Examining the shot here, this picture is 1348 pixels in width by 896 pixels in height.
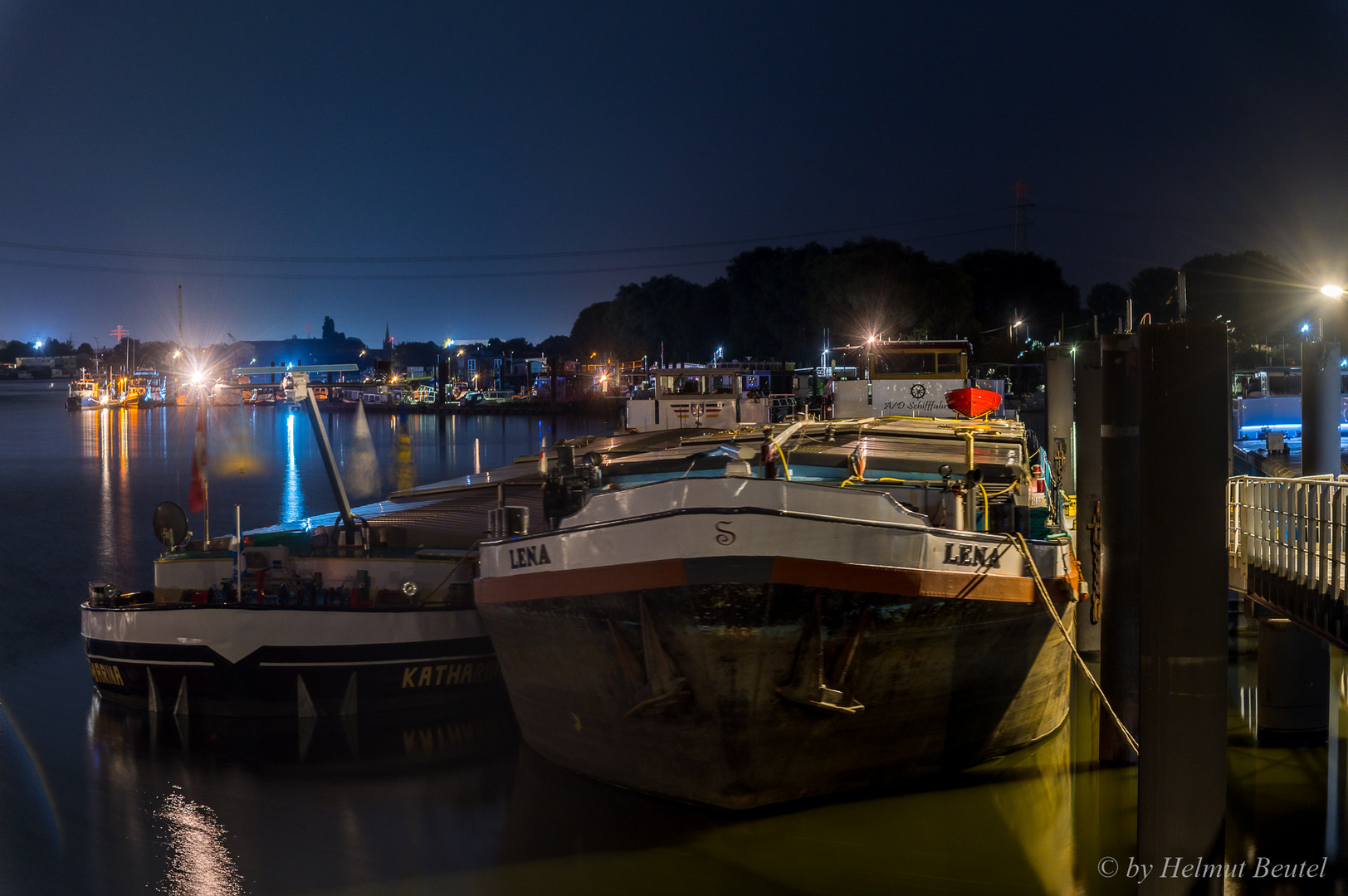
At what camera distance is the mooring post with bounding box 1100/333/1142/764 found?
1243 centimetres

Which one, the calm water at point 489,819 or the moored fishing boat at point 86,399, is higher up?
the moored fishing boat at point 86,399

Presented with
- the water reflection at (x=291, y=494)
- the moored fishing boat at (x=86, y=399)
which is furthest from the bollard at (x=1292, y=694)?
the moored fishing boat at (x=86, y=399)

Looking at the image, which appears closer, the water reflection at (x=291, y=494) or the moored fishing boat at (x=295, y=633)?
the moored fishing boat at (x=295, y=633)

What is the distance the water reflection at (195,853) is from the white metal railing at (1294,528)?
37.4ft

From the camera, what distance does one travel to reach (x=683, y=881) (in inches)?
446

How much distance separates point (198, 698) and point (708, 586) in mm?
9893

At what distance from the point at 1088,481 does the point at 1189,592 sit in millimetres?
8336

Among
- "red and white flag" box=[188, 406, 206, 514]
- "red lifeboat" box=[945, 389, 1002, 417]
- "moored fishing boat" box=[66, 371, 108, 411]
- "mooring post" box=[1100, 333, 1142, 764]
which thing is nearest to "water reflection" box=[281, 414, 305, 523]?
"red and white flag" box=[188, 406, 206, 514]

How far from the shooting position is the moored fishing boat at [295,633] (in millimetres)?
15570

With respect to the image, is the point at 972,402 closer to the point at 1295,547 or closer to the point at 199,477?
the point at 1295,547

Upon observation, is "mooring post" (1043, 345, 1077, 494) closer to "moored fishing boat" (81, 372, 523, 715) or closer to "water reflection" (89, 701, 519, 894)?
"moored fishing boat" (81, 372, 523, 715)

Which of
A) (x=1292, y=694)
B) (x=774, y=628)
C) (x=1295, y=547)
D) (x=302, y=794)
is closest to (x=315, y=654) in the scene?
(x=302, y=794)

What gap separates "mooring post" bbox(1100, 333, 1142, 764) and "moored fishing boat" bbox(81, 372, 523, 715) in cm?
794

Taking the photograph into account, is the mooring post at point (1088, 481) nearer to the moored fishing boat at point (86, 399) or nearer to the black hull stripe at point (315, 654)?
the black hull stripe at point (315, 654)
